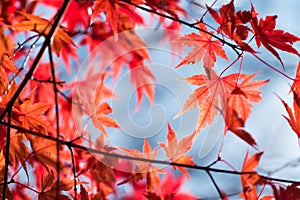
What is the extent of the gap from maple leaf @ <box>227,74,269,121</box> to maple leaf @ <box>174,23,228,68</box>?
6cm

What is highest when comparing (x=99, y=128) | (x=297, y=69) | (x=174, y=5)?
(x=174, y=5)

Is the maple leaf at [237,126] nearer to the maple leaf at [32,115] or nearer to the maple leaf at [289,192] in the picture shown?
the maple leaf at [289,192]

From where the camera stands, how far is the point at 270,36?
2.65 feet

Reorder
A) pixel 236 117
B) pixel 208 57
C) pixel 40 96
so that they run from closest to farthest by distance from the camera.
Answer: pixel 236 117
pixel 208 57
pixel 40 96

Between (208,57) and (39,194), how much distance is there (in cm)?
39

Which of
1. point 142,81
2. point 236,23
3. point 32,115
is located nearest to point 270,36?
point 236,23

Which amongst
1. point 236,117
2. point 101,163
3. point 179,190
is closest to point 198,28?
point 236,117

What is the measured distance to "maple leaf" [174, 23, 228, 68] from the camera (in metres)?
0.81

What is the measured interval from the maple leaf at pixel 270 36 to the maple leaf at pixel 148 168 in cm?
28

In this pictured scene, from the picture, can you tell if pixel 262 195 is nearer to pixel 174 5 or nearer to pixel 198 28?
pixel 198 28

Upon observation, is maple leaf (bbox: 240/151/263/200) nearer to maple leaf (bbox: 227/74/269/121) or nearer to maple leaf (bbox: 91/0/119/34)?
maple leaf (bbox: 227/74/269/121)

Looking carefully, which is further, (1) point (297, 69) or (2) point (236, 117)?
(1) point (297, 69)

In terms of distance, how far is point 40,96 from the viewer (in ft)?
4.27

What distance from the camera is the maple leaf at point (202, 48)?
2.66 ft
